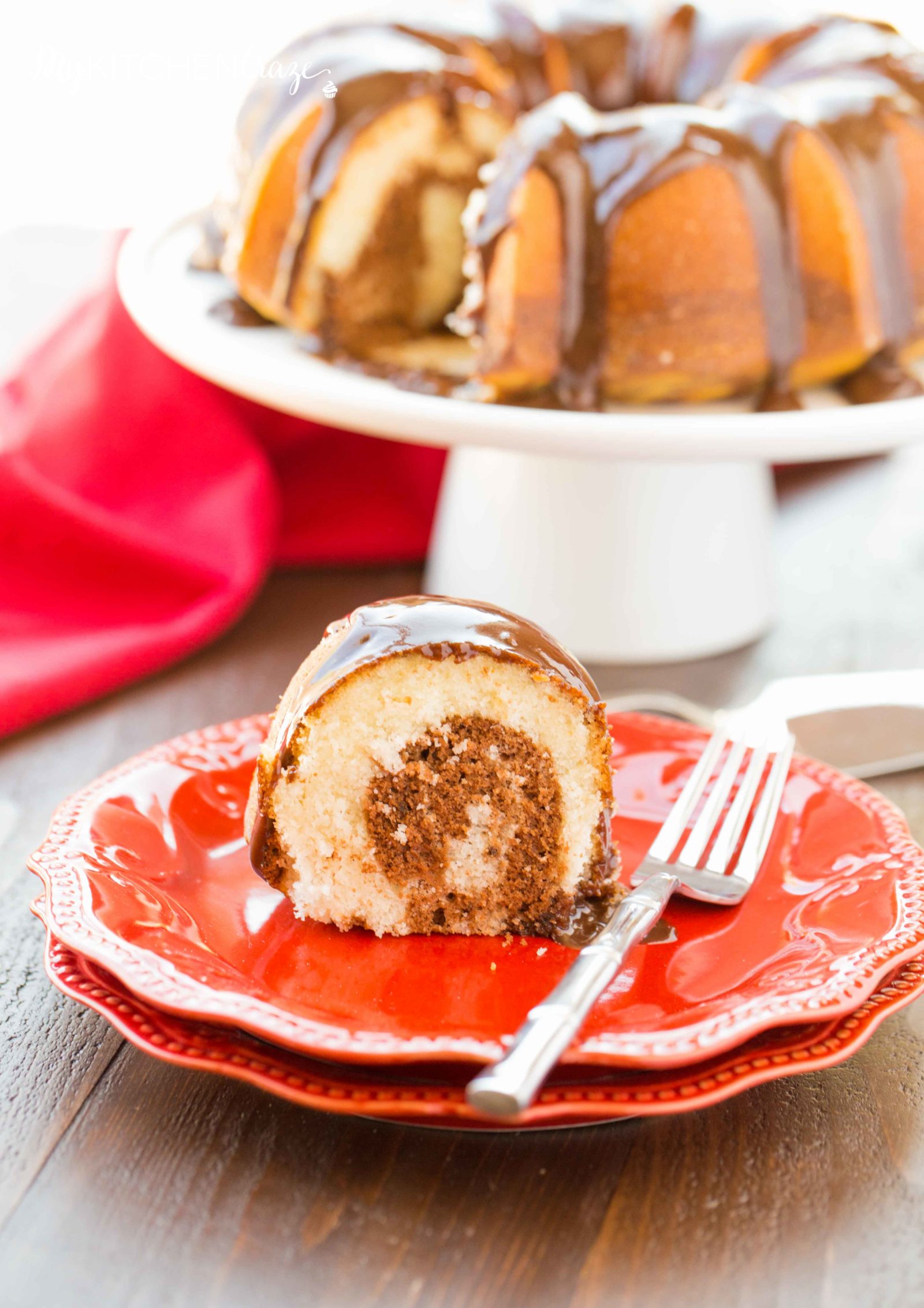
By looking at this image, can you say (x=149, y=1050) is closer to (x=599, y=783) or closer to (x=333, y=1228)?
(x=333, y=1228)

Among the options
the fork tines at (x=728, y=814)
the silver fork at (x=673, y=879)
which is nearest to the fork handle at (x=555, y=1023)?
the silver fork at (x=673, y=879)

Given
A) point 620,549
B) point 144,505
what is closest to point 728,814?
point 620,549

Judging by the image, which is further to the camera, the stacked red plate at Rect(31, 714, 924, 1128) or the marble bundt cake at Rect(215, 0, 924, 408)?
the marble bundt cake at Rect(215, 0, 924, 408)

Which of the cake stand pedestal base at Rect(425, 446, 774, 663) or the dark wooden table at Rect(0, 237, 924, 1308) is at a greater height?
the dark wooden table at Rect(0, 237, 924, 1308)

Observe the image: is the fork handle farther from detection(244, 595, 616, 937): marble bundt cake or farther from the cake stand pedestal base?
the cake stand pedestal base

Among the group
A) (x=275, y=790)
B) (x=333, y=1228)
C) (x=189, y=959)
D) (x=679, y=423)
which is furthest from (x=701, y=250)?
(x=333, y=1228)

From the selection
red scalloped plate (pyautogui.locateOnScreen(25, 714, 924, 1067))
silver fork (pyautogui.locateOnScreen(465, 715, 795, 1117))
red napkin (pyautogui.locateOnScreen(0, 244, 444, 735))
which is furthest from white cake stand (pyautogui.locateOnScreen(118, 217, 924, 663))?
red scalloped plate (pyautogui.locateOnScreen(25, 714, 924, 1067))

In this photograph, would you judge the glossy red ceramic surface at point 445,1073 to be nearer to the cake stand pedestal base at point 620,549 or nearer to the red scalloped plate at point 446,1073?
the red scalloped plate at point 446,1073
